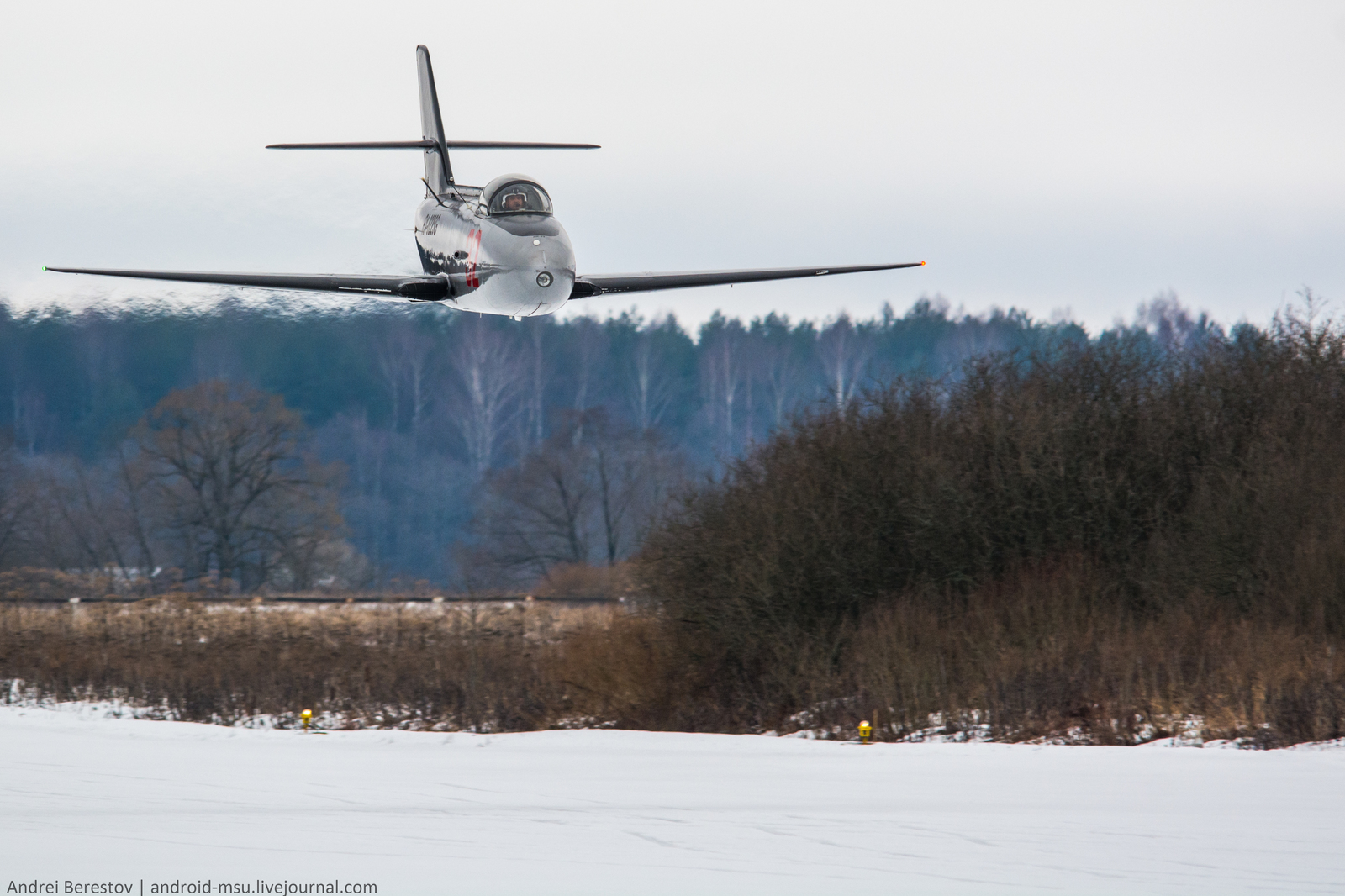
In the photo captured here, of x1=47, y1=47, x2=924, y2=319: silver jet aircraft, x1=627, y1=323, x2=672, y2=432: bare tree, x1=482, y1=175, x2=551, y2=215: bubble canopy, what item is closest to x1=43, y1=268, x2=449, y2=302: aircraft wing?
x1=47, y1=47, x2=924, y2=319: silver jet aircraft

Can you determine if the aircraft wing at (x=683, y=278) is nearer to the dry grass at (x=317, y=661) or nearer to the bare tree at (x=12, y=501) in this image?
the dry grass at (x=317, y=661)

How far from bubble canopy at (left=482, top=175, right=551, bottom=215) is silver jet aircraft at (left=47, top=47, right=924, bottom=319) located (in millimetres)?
10

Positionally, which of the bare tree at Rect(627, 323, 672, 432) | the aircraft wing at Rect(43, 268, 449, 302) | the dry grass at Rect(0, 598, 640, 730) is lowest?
the dry grass at Rect(0, 598, 640, 730)

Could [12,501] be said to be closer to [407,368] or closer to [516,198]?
[407,368]

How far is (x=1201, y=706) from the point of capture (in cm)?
1803

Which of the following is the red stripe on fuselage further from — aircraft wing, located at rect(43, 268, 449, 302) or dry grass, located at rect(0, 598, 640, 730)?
dry grass, located at rect(0, 598, 640, 730)

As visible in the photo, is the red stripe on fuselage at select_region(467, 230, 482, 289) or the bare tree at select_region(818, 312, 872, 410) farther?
the bare tree at select_region(818, 312, 872, 410)

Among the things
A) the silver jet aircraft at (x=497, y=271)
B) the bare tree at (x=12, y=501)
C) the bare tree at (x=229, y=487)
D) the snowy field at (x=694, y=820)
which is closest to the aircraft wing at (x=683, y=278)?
the silver jet aircraft at (x=497, y=271)

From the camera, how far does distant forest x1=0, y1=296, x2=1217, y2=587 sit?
4166 centimetres

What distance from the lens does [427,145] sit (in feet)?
62.8

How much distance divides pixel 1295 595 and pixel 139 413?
3714 cm

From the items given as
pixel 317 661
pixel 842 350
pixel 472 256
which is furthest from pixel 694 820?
pixel 842 350

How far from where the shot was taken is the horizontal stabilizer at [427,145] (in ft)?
58.4

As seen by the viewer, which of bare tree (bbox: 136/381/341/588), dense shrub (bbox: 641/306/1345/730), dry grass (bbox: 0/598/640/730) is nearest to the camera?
dense shrub (bbox: 641/306/1345/730)
